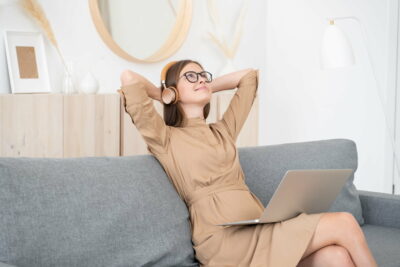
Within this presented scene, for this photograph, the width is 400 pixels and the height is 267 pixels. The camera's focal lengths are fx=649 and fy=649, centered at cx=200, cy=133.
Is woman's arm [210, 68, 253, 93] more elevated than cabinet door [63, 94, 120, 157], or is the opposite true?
woman's arm [210, 68, 253, 93]

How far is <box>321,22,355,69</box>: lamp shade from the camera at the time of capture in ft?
9.83

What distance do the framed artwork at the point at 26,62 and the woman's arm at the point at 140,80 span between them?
1.13 metres

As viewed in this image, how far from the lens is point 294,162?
294 cm

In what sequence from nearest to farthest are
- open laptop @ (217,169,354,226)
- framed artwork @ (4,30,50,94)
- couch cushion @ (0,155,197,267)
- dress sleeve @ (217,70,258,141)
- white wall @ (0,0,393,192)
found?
couch cushion @ (0,155,197,267) → open laptop @ (217,169,354,226) → dress sleeve @ (217,70,258,141) → framed artwork @ (4,30,50,94) → white wall @ (0,0,393,192)

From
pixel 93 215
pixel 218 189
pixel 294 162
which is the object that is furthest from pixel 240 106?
pixel 93 215

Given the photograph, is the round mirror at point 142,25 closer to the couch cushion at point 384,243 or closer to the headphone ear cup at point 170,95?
the headphone ear cup at point 170,95

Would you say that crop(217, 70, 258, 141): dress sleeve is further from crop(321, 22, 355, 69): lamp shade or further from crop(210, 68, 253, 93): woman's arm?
crop(321, 22, 355, 69): lamp shade

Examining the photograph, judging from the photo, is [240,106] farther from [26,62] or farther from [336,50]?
[26,62]

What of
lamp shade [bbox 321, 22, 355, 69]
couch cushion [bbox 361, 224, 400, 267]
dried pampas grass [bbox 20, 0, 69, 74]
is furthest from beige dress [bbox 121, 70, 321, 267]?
dried pampas grass [bbox 20, 0, 69, 74]

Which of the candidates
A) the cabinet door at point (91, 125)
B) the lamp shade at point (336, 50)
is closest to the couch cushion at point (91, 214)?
the lamp shade at point (336, 50)

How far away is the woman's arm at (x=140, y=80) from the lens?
244cm

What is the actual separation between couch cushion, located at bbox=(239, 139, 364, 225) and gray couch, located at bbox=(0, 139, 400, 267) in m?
0.42

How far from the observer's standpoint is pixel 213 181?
2438 mm

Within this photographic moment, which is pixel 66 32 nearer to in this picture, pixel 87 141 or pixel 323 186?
pixel 87 141
